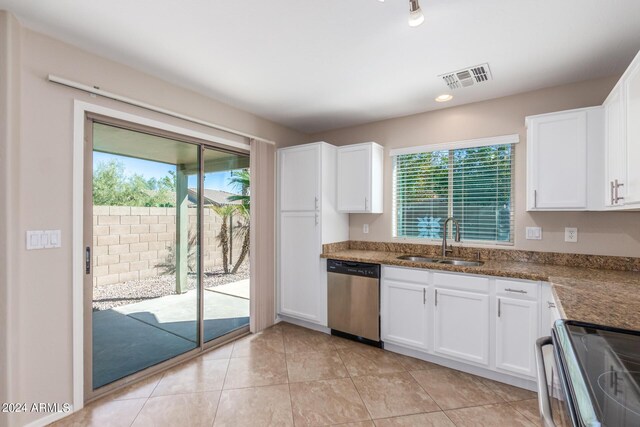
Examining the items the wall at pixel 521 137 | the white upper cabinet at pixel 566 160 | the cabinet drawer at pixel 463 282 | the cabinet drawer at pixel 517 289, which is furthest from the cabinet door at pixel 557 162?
the cabinet drawer at pixel 463 282

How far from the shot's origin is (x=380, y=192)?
→ 11.6ft

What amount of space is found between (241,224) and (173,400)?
1.73m

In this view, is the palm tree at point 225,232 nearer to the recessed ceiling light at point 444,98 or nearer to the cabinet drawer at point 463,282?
the cabinet drawer at point 463,282

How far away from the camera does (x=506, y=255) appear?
2.83 metres

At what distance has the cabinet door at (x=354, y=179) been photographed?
335 cm

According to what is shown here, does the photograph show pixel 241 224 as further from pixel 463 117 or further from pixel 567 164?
pixel 567 164

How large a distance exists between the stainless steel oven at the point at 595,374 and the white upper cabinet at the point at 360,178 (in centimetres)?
229

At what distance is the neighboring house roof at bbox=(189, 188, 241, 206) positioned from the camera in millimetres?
2884

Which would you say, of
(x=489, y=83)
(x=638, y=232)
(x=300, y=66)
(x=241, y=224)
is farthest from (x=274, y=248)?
(x=638, y=232)

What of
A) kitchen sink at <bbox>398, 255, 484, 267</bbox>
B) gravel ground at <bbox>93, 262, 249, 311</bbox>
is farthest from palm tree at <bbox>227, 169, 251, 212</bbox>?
kitchen sink at <bbox>398, 255, 484, 267</bbox>

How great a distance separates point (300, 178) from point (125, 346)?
2.32 m

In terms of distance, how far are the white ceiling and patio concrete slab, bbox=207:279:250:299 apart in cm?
201

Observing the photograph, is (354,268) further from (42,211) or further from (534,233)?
(42,211)

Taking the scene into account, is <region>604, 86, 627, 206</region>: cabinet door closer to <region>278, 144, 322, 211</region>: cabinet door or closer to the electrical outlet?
the electrical outlet
